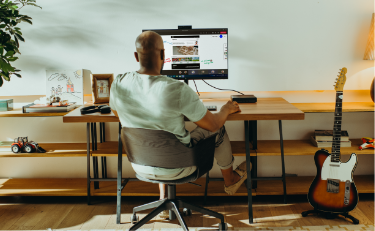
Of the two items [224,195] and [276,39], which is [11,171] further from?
[276,39]

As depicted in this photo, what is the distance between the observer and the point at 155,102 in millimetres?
1511

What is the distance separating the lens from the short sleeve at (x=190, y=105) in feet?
5.02

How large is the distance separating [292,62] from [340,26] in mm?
500

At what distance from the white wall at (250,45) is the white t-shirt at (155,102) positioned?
4.05 ft

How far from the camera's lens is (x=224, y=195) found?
2506 mm

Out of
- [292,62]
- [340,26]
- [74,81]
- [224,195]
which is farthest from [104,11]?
[340,26]

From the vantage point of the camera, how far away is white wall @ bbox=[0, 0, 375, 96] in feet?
8.73

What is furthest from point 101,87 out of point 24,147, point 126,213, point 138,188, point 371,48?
point 371,48

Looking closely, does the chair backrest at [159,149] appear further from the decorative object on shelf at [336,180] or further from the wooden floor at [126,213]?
the decorative object on shelf at [336,180]

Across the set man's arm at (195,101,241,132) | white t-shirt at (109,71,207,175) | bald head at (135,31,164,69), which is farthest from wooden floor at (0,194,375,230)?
bald head at (135,31,164,69)

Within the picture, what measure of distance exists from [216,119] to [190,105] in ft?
0.92

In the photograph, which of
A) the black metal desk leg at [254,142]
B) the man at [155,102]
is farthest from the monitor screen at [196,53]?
the man at [155,102]

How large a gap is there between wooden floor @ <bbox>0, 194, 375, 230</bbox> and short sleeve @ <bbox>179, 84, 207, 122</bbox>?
3.19 ft

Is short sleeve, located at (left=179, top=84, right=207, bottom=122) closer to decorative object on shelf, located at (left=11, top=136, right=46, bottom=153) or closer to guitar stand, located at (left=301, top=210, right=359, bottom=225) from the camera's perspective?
guitar stand, located at (left=301, top=210, right=359, bottom=225)
